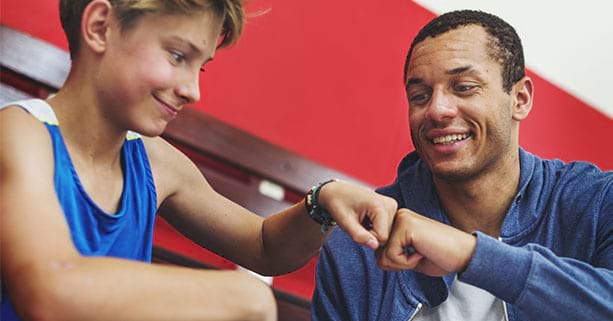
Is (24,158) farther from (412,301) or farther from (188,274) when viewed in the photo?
(412,301)

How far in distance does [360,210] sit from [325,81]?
5.48ft

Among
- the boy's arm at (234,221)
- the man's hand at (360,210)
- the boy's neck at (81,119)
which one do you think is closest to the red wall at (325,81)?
the boy's arm at (234,221)

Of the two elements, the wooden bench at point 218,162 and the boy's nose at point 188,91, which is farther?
the wooden bench at point 218,162

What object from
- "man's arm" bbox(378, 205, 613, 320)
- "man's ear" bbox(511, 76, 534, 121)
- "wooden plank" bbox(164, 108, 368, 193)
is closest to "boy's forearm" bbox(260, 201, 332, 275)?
"man's arm" bbox(378, 205, 613, 320)

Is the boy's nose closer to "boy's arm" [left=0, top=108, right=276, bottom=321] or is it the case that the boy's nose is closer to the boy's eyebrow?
the boy's eyebrow

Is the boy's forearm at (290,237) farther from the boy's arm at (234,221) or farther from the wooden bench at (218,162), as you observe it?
the wooden bench at (218,162)

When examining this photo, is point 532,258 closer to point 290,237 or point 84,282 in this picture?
point 290,237

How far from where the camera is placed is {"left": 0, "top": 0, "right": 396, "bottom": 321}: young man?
86cm

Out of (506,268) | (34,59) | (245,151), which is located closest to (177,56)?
(506,268)

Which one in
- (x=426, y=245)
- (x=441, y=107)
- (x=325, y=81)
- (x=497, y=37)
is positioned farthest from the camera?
(x=325, y=81)

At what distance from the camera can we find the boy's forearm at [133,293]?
0.83m

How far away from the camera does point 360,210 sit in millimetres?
1295

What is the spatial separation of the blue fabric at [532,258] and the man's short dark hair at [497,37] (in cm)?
20

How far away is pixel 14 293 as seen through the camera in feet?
2.92
